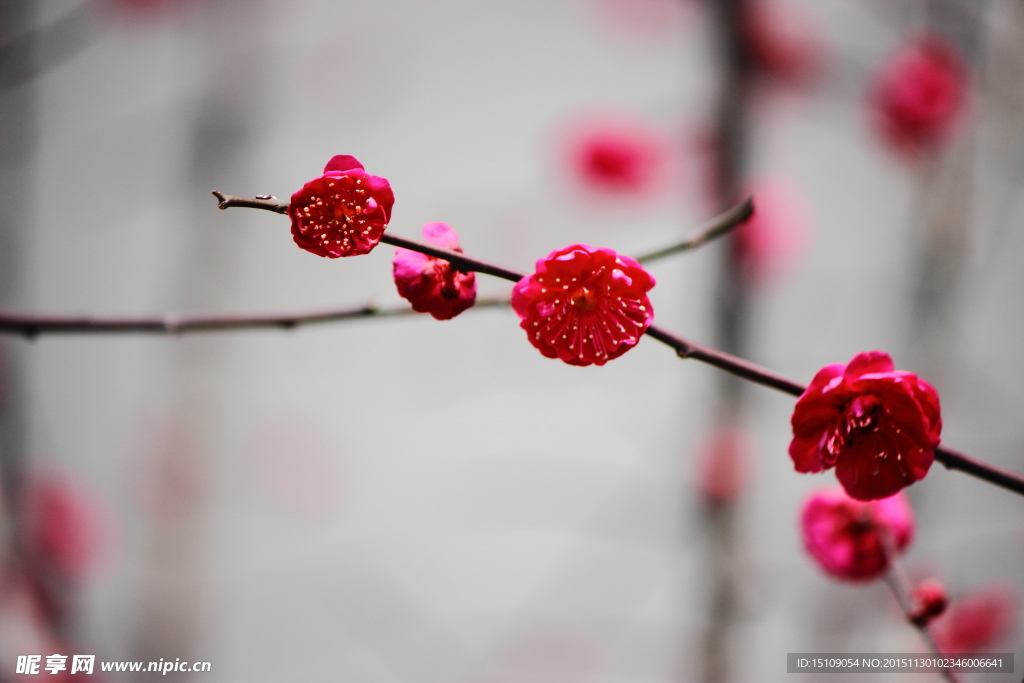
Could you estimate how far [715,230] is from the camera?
0.99ft

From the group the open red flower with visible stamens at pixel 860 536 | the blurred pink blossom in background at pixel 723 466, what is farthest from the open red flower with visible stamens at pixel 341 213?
the blurred pink blossom in background at pixel 723 466

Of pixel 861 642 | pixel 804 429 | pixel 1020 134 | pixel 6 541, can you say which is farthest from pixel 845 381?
pixel 861 642

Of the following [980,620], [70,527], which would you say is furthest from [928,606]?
[70,527]

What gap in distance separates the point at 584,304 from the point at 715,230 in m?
Answer: 0.09

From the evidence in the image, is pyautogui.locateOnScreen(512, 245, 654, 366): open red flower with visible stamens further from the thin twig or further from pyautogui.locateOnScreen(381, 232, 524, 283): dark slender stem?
the thin twig

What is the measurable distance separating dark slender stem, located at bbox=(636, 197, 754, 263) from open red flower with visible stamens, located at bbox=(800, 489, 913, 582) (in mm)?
292

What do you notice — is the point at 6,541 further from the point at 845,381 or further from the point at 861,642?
the point at 861,642

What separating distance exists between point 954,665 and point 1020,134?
1.14m

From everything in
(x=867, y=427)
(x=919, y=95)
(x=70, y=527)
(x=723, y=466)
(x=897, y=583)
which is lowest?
(x=70, y=527)

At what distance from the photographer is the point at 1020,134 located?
1.10 metres

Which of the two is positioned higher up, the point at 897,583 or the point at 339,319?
the point at 339,319

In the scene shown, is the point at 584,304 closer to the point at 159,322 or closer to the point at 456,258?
the point at 456,258

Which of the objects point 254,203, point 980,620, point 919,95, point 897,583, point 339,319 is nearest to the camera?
point 254,203

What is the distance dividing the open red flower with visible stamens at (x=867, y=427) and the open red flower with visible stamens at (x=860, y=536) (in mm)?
190
